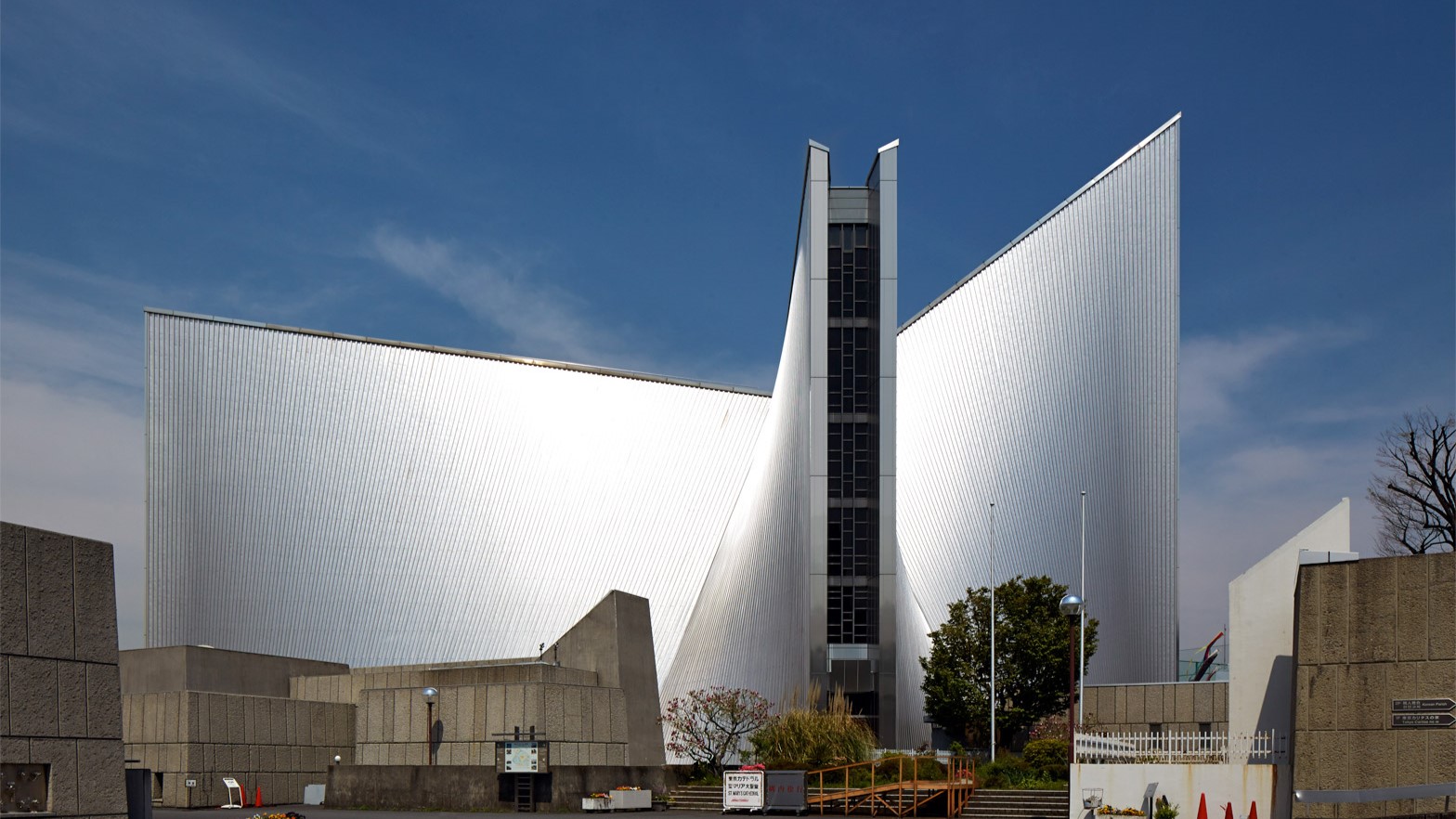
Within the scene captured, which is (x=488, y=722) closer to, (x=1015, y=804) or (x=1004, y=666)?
(x=1015, y=804)

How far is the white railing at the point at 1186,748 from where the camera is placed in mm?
15266

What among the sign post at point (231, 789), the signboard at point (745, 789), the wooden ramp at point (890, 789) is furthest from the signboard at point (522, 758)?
the sign post at point (231, 789)

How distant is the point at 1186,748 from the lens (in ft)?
55.0

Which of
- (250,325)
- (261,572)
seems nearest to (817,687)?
(261,572)

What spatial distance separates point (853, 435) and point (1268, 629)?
1471 centimetres

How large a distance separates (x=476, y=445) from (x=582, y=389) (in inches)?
143

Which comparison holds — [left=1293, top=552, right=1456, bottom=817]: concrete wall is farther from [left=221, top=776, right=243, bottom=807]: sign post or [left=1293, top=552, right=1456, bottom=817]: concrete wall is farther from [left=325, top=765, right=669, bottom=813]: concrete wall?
[left=221, top=776, right=243, bottom=807]: sign post

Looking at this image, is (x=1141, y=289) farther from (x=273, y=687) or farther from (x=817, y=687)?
(x=273, y=687)

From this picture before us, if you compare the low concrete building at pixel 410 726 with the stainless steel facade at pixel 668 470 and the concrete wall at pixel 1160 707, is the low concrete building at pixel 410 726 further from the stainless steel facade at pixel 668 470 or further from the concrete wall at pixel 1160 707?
the concrete wall at pixel 1160 707

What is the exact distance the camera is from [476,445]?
38.3 metres

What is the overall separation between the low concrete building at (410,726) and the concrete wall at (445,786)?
0.02m

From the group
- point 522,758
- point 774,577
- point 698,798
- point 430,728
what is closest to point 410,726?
point 430,728

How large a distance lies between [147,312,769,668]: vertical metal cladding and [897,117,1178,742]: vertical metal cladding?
6790 mm

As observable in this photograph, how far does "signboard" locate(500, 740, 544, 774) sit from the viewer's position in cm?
2041
